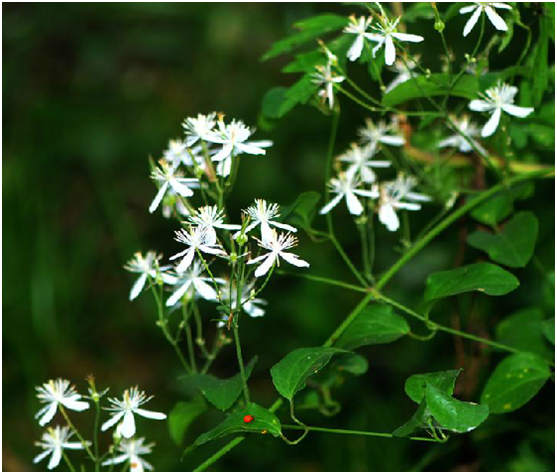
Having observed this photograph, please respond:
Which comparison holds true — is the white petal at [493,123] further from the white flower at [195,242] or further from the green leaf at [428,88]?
the white flower at [195,242]

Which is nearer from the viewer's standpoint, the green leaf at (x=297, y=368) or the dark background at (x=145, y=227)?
the green leaf at (x=297, y=368)

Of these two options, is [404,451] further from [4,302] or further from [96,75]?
[96,75]

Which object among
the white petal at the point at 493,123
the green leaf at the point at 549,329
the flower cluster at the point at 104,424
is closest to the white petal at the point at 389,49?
the white petal at the point at 493,123

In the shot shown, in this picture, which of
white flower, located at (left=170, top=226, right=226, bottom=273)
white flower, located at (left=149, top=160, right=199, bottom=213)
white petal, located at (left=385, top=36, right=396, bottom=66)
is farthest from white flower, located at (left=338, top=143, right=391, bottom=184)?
white flower, located at (left=170, top=226, right=226, bottom=273)

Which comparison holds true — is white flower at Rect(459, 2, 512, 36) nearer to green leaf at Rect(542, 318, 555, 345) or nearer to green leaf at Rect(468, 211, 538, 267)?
green leaf at Rect(468, 211, 538, 267)

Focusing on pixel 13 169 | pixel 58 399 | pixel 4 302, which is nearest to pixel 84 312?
pixel 4 302
